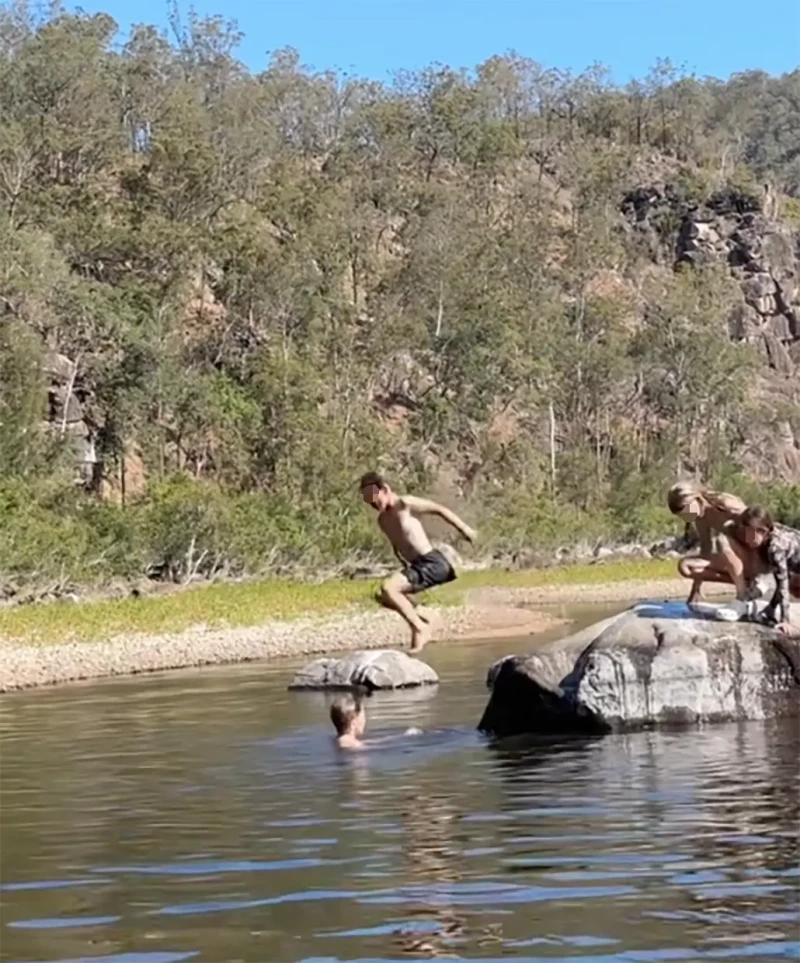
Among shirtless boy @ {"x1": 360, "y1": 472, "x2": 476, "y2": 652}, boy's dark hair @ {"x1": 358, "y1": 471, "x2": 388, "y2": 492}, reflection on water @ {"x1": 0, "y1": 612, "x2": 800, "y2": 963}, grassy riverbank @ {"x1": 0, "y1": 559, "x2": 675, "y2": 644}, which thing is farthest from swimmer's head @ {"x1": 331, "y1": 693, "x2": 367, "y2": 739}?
grassy riverbank @ {"x1": 0, "y1": 559, "x2": 675, "y2": 644}

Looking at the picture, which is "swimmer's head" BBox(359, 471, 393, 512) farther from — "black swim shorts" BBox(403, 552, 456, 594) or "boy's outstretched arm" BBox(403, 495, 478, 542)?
"black swim shorts" BBox(403, 552, 456, 594)

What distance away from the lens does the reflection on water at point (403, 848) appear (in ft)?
24.9

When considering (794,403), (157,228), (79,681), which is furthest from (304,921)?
(794,403)

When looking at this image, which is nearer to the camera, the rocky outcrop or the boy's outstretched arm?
the boy's outstretched arm

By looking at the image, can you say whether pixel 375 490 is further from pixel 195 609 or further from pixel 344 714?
pixel 195 609

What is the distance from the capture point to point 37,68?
246 ft

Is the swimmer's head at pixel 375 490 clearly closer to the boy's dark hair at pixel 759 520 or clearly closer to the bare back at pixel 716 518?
the bare back at pixel 716 518

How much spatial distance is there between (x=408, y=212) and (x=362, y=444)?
64.7 feet

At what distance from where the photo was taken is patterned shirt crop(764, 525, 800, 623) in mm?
15422

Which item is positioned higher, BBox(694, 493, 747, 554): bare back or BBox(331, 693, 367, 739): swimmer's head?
BBox(694, 493, 747, 554): bare back

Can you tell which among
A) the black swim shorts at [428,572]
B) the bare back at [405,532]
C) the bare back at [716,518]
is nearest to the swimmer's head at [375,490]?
the bare back at [405,532]

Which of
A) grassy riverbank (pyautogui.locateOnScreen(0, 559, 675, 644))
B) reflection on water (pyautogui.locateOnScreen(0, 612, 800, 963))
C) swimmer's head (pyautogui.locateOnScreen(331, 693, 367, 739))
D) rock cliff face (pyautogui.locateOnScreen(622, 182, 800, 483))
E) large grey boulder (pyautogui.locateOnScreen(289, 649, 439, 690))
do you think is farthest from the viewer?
rock cliff face (pyautogui.locateOnScreen(622, 182, 800, 483))

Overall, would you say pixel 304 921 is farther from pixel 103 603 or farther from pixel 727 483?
pixel 727 483

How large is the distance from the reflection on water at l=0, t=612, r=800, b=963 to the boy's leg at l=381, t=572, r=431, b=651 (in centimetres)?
102
